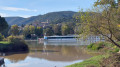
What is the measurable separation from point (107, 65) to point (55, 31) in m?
75.4

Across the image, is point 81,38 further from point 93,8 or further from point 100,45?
point 100,45

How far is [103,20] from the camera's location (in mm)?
8477

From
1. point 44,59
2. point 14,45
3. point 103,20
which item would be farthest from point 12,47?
point 103,20

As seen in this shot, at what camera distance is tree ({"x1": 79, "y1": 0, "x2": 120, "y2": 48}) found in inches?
328

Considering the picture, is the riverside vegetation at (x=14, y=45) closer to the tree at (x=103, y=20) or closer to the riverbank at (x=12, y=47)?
the riverbank at (x=12, y=47)

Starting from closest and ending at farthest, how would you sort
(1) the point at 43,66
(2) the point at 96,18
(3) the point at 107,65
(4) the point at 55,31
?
(3) the point at 107,65 < (2) the point at 96,18 < (1) the point at 43,66 < (4) the point at 55,31

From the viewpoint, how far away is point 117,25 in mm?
8617

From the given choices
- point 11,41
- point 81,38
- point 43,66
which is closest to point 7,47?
point 11,41

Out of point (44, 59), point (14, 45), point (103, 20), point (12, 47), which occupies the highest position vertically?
point (103, 20)

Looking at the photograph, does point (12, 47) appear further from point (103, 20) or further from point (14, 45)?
point (103, 20)

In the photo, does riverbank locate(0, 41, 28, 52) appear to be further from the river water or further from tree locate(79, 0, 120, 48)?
tree locate(79, 0, 120, 48)

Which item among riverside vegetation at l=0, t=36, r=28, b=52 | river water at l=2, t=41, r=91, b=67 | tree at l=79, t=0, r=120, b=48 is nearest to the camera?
tree at l=79, t=0, r=120, b=48

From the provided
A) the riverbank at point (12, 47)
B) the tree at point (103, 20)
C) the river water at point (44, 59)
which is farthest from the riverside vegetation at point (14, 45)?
the tree at point (103, 20)

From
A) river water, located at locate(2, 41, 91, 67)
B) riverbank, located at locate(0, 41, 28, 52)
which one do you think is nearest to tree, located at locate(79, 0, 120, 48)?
river water, located at locate(2, 41, 91, 67)
